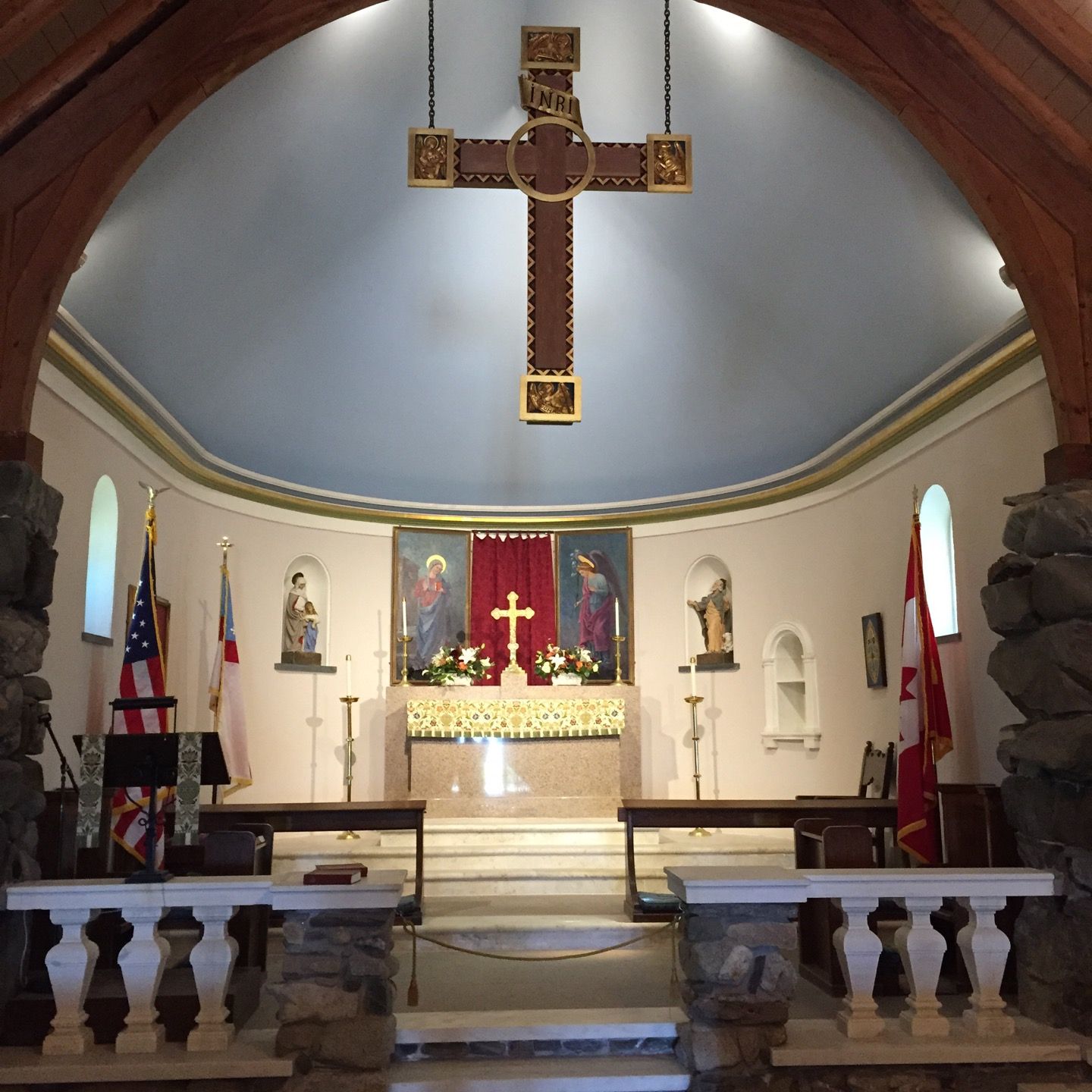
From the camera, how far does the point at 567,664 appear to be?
12414mm

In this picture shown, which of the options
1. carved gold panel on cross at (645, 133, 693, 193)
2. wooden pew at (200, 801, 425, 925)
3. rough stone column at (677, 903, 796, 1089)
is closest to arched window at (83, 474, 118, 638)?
wooden pew at (200, 801, 425, 925)

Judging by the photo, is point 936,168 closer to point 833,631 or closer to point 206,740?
point 833,631

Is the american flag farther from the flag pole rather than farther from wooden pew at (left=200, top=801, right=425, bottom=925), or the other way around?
the flag pole

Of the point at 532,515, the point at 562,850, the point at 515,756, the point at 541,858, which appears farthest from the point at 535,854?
the point at 532,515

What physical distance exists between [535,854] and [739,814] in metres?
2.10

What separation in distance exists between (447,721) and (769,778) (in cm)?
360

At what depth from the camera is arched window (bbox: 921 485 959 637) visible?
9461mm

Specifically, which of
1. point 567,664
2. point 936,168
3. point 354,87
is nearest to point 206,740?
point 354,87

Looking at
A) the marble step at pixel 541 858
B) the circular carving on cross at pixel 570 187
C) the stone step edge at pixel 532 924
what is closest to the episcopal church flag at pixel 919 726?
the stone step edge at pixel 532 924

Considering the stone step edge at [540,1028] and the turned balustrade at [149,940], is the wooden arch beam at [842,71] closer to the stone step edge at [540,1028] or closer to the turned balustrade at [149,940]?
the turned balustrade at [149,940]

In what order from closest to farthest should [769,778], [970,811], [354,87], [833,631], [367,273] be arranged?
[970,811] < [354,87] < [367,273] < [833,631] < [769,778]

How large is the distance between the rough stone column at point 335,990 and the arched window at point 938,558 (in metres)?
6.29

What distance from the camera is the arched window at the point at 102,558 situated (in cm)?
895

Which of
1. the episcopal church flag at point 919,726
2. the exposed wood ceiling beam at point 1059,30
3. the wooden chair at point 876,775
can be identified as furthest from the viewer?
the wooden chair at point 876,775
